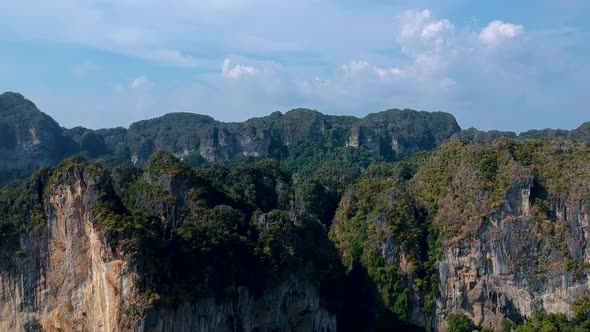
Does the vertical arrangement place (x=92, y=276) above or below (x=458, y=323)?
above

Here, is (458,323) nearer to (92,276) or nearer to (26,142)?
(92,276)

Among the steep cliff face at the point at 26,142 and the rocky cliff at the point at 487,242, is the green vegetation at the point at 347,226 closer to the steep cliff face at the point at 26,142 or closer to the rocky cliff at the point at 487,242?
the rocky cliff at the point at 487,242

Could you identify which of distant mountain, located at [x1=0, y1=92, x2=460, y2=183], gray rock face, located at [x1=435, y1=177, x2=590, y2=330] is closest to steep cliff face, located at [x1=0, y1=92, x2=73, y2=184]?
distant mountain, located at [x1=0, y1=92, x2=460, y2=183]

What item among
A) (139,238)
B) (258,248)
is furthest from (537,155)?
(139,238)

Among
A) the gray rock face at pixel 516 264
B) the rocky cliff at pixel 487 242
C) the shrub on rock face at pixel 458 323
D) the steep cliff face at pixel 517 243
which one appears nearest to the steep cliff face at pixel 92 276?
the rocky cliff at pixel 487 242

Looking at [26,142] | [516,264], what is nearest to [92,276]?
[516,264]

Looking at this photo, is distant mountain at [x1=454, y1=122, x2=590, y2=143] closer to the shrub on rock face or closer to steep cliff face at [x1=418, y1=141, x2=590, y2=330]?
steep cliff face at [x1=418, y1=141, x2=590, y2=330]
